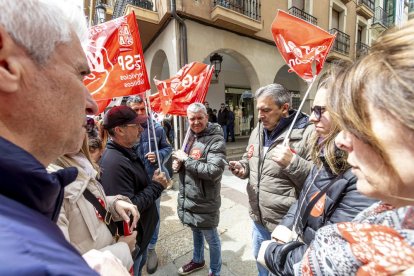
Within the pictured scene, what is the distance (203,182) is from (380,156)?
1884 millimetres

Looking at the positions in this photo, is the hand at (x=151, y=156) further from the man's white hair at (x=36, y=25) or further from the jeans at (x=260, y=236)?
the man's white hair at (x=36, y=25)

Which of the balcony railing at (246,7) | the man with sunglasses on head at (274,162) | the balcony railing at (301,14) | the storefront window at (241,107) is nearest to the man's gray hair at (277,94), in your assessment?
the man with sunglasses on head at (274,162)

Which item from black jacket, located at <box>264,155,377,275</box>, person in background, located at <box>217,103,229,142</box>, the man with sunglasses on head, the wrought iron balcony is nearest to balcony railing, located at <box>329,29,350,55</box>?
the wrought iron balcony

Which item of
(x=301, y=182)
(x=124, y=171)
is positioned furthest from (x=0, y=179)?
(x=301, y=182)

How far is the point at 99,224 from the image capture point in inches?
43.5

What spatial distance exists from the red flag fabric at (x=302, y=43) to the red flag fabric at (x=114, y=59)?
1.80 meters

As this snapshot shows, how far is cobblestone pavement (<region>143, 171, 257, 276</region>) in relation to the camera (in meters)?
2.50

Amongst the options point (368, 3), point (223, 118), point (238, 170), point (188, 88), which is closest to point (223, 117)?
point (223, 118)

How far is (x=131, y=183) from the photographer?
1.67 metres

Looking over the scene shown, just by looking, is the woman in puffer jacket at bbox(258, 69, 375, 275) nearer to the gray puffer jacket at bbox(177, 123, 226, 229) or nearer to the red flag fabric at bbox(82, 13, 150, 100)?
the gray puffer jacket at bbox(177, 123, 226, 229)

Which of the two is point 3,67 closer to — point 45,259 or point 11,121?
point 11,121

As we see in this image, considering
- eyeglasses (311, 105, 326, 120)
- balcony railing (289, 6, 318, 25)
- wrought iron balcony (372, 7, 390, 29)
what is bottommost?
eyeglasses (311, 105, 326, 120)

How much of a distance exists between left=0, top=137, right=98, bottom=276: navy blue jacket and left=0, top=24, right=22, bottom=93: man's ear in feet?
0.45

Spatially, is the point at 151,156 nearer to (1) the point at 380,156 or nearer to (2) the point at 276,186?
(2) the point at 276,186
